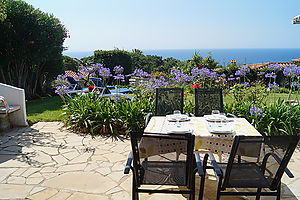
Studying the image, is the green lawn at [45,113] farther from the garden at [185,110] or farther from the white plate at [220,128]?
the white plate at [220,128]

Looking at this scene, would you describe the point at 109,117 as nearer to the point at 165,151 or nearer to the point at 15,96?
the point at 15,96

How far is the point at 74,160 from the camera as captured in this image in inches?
148

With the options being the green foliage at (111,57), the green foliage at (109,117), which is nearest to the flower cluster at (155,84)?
the green foliage at (109,117)

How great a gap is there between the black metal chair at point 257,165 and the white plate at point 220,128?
1.15 feet

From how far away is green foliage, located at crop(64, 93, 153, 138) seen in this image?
4918mm

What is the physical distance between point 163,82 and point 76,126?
1907mm

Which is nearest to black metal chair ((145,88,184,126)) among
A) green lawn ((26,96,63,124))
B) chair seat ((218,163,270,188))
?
chair seat ((218,163,270,188))

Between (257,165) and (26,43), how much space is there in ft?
25.8

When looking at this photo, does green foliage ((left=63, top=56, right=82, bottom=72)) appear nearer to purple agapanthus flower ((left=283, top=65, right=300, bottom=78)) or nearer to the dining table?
purple agapanthus flower ((left=283, top=65, right=300, bottom=78))

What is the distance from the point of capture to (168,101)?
4.06 meters

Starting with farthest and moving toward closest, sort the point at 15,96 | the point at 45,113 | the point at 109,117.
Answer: the point at 45,113
the point at 15,96
the point at 109,117

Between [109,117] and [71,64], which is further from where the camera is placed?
[71,64]

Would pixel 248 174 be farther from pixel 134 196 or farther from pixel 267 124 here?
pixel 267 124

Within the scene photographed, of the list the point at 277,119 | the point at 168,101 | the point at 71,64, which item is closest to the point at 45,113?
the point at 168,101
